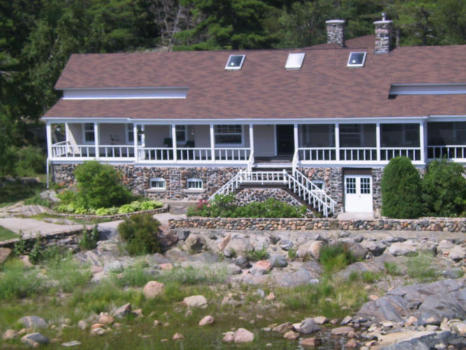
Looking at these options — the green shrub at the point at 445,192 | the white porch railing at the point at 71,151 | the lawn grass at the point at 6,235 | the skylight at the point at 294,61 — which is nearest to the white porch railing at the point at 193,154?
the white porch railing at the point at 71,151

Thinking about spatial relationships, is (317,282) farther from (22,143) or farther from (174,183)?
(22,143)

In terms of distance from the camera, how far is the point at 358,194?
109ft

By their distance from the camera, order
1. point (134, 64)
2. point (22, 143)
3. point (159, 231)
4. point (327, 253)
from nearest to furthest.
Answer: point (327, 253) → point (159, 231) → point (134, 64) → point (22, 143)

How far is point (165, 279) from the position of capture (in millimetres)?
26672

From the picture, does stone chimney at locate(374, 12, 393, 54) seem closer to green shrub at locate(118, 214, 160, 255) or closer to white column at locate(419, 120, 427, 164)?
white column at locate(419, 120, 427, 164)

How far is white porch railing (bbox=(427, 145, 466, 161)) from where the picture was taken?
33406mm

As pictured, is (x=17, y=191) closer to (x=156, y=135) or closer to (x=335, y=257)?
(x=156, y=135)

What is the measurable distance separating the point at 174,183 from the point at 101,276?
890 cm

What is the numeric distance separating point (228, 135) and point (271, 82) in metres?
2.84

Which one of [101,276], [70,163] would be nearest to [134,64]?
[70,163]

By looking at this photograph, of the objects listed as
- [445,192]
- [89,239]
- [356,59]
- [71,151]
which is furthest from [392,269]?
[71,151]

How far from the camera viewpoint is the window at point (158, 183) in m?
36.0

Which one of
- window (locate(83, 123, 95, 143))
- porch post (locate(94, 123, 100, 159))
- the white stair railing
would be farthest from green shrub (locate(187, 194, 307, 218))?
window (locate(83, 123, 95, 143))

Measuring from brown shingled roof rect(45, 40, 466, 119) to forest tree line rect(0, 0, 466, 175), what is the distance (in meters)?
4.08
